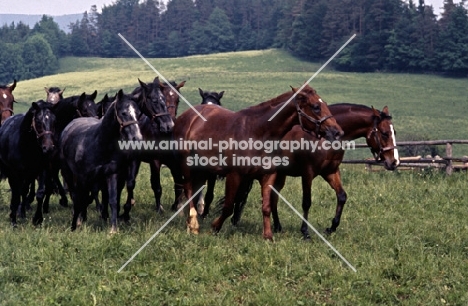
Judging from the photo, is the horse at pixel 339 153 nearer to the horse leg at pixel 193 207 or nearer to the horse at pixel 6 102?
the horse leg at pixel 193 207

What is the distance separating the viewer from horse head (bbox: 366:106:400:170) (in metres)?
10.1

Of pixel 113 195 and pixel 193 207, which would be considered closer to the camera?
pixel 113 195

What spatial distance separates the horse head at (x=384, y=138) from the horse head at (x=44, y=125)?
17.1ft

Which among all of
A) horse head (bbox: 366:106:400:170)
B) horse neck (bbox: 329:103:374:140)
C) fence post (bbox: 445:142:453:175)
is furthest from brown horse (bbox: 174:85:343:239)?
fence post (bbox: 445:142:453:175)

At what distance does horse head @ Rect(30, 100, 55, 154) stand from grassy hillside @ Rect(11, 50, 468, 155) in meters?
39.8

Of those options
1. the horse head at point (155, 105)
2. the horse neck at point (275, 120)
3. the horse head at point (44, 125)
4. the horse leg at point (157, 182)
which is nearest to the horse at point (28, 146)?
the horse head at point (44, 125)

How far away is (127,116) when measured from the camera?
29.8 feet

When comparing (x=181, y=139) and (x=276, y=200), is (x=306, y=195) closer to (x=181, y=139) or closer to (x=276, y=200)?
(x=276, y=200)

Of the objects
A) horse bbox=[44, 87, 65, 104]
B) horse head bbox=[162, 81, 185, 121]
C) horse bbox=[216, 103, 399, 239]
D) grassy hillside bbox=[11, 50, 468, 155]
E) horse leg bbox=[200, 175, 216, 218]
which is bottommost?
grassy hillside bbox=[11, 50, 468, 155]

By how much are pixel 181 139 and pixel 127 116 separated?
5.61 feet

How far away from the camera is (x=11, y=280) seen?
281 inches

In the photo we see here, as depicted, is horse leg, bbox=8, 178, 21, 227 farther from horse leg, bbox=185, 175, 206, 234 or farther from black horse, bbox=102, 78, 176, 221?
horse leg, bbox=185, 175, 206, 234

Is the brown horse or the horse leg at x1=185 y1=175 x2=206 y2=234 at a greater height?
the brown horse

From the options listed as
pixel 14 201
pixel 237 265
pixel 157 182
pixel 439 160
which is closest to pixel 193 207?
pixel 157 182
